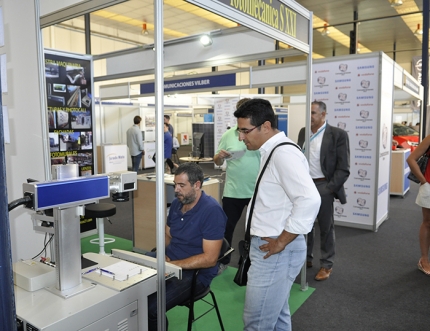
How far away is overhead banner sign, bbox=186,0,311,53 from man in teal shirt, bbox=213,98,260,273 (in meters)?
1.06

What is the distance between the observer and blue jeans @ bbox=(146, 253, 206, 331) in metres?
1.83

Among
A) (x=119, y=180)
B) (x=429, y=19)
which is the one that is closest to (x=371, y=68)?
(x=119, y=180)

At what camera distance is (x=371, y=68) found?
468 cm

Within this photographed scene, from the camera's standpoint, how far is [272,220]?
1.54 m

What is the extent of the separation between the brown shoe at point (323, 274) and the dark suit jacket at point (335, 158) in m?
0.66

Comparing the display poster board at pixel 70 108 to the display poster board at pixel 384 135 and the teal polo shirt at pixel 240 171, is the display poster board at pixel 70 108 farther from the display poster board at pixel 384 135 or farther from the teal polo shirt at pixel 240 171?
the display poster board at pixel 384 135

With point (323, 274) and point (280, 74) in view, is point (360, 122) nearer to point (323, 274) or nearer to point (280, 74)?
point (280, 74)

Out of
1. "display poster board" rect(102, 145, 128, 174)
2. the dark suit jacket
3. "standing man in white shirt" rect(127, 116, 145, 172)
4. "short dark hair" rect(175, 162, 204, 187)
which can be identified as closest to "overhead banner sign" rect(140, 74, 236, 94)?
the dark suit jacket

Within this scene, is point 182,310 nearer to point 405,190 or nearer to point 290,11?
point 290,11

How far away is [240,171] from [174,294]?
160cm

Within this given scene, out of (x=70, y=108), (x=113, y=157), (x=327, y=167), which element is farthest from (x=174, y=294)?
(x=113, y=157)

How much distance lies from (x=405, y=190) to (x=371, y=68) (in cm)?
362

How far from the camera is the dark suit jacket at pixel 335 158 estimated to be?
10.3ft

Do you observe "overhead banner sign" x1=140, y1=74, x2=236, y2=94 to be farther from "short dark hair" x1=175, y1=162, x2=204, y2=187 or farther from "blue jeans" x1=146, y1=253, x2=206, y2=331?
"blue jeans" x1=146, y1=253, x2=206, y2=331
